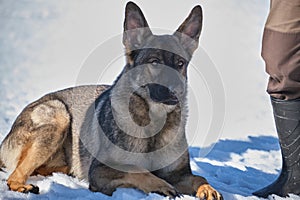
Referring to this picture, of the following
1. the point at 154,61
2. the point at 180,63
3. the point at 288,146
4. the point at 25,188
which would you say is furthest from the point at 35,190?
the point at 288,146

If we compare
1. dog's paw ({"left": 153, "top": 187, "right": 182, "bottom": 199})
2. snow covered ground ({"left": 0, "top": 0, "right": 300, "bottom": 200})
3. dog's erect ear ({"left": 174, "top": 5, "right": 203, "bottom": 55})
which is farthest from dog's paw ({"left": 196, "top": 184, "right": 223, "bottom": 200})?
dog's erect ear ({"left": 174, "top": 5, "right": 203, "bottom": 55})

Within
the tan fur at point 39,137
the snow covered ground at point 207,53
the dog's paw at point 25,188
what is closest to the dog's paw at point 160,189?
the snow covered ground at point 207,53

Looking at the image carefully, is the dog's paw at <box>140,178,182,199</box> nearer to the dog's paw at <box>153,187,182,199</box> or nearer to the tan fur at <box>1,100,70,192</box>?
the dog's paw at <box>153,187,182,199</box>

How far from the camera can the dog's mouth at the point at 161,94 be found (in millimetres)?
3338

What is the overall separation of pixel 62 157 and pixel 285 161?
1.69 metres

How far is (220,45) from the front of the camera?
23.3ft

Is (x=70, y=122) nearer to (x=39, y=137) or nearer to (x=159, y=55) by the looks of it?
(x=39, y=137)

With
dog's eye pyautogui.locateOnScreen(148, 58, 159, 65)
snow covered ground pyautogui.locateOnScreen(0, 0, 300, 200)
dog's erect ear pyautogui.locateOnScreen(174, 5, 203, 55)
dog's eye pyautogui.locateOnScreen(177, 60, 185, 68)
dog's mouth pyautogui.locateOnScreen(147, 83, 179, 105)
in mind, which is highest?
dog's erect ear pyautogui.locateOnScreen(174, 5, 203, 55)

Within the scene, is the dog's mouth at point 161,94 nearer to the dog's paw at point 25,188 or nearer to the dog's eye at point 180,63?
the dog's eye at point 180,63

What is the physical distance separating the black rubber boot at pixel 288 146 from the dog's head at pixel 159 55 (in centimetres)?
72

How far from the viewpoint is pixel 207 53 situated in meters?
6.59

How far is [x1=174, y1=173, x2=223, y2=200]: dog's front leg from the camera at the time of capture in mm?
3035

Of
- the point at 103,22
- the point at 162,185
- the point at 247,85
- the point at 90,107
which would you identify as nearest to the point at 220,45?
the point at 247,85

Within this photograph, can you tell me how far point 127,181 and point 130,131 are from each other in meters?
0.41
